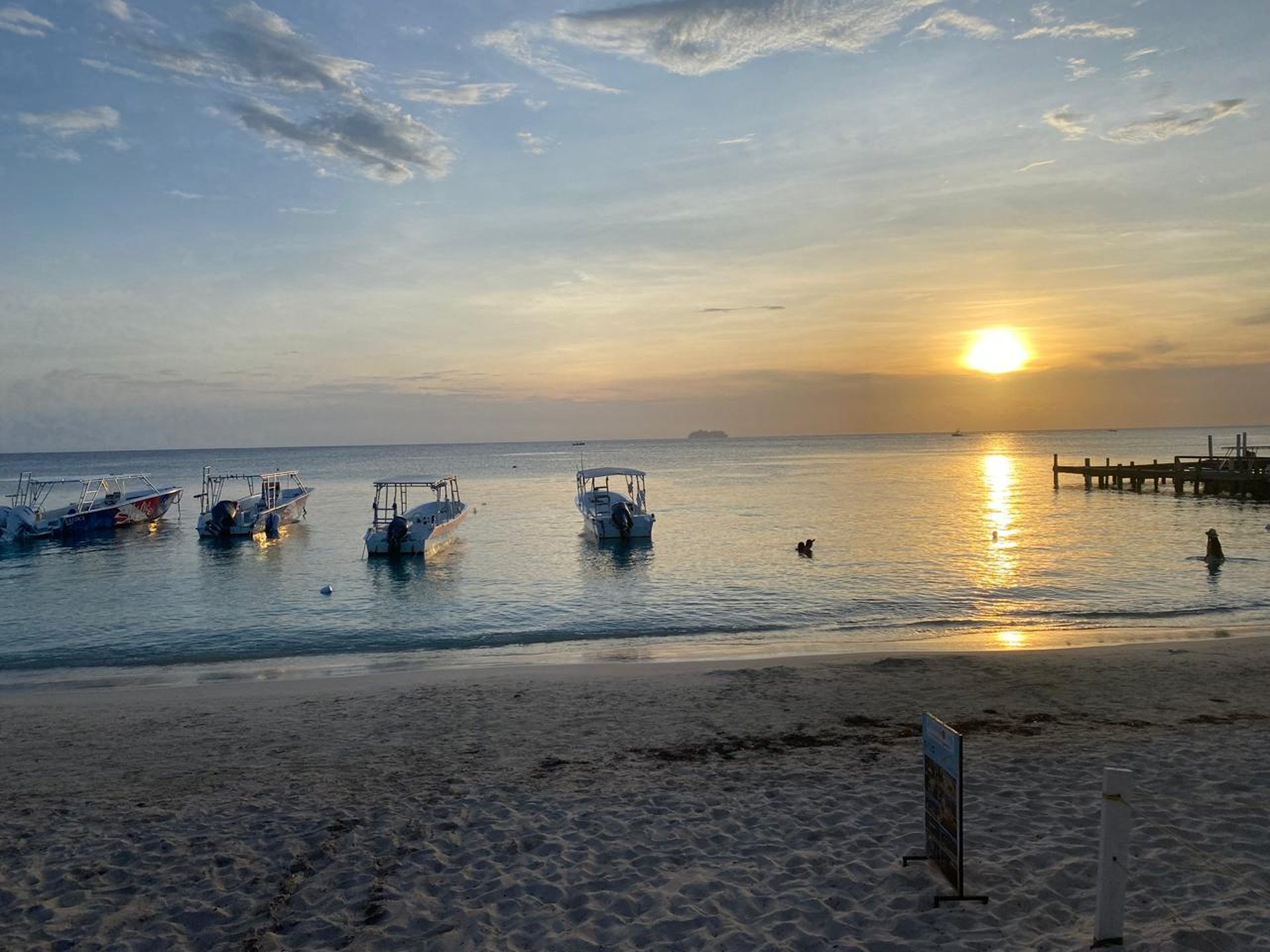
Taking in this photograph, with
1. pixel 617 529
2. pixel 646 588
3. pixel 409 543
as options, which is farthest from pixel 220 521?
pixel 646 588

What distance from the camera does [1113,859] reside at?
5469mm

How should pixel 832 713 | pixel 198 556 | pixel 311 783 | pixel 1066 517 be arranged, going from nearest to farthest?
pixel 311 783, pixel 832 713, pixel 198 556, pixel 1066 517

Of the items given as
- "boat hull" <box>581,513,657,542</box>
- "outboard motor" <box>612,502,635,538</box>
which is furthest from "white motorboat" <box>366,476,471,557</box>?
"outboard motor" <box>612,502,635,538</box>

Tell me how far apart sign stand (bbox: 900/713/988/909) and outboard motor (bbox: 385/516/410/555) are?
31.0 m

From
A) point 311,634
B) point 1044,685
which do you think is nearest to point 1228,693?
point 1044,685

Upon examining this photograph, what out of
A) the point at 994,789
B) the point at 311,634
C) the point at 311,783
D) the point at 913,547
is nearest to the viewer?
the point at 994,789

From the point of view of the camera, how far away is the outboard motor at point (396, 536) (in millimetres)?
35562

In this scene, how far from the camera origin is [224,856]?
7484 mm

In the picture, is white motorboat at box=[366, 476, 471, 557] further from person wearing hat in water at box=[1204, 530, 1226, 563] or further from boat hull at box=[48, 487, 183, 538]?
Answer: person wearing hat in water at box=[1204, 530, 1226, 563]

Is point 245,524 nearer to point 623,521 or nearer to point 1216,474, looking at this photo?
point 623,521

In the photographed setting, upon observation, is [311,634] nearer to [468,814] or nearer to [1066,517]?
[468,814]

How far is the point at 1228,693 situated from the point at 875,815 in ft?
26.4

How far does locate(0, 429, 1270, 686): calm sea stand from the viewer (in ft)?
64.3

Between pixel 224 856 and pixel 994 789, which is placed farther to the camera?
pixel 994 789
